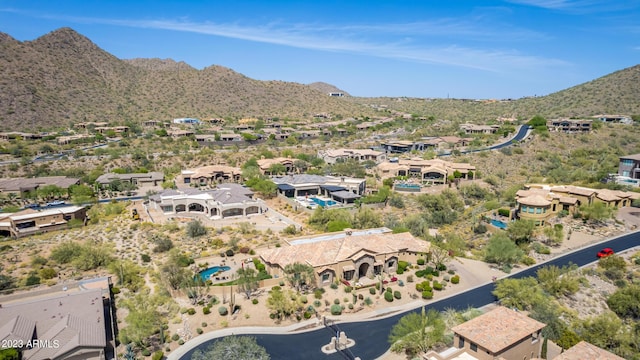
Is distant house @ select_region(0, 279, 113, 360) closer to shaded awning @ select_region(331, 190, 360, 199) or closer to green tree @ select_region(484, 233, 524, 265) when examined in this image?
green tree @ select_region(484, 233, 524, 265)

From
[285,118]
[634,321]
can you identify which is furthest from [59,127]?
[634,321]

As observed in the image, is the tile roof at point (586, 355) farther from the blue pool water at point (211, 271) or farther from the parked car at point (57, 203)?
the parked car at point (57, 203)

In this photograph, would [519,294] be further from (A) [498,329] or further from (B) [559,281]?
(A) [498,329]

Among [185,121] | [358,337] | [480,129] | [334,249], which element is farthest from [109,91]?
[358,337]

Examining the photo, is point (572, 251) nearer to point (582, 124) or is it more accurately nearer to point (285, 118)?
point (582, 124)

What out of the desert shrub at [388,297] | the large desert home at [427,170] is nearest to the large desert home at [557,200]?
the large desert home at [427,170]

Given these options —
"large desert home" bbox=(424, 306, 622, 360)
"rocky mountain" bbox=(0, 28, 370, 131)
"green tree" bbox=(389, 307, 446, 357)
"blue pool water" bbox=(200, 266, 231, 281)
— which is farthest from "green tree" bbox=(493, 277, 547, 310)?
"rocky mountain" bbox=(0, 28, 370, 131)
